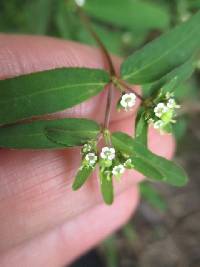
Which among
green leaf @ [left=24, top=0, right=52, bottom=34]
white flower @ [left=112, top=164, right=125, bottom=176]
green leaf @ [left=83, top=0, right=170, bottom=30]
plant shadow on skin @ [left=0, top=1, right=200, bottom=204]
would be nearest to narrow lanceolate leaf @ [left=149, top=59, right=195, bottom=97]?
plant shadow on skin @ [left=0, top=1, right=200, bottom=204]

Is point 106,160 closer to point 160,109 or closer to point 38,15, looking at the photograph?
point 160,109

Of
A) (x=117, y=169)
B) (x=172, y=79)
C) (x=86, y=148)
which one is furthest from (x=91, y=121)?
(x=172, y=79)

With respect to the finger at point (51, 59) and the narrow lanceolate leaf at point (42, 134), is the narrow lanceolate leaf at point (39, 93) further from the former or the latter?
the finger at point (51, 59)

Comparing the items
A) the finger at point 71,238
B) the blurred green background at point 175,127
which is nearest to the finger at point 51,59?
the blurred green background at point 175,127

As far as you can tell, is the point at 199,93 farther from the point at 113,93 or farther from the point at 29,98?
the point at 29,98

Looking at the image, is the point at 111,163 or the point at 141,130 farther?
the point at 141,130

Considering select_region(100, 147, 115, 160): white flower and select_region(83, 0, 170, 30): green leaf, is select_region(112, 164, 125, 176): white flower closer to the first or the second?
select_region(100, 147, 115, 160): white flower
